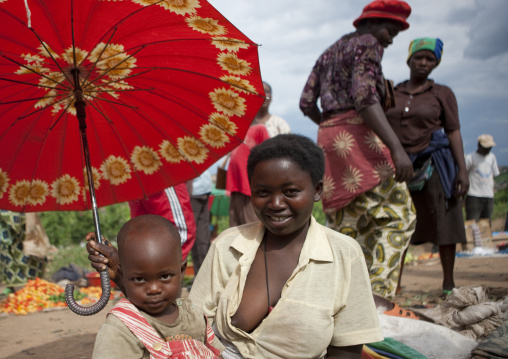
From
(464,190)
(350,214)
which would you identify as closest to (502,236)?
(464,190)

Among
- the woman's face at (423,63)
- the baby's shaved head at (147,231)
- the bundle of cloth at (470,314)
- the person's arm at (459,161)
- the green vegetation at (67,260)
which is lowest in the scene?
the green vegetation at (67,260)

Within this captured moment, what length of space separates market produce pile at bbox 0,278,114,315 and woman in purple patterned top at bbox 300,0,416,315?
3.05 m

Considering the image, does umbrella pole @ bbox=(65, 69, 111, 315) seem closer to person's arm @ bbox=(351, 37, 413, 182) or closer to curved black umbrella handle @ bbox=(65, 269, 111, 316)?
curved black umbrella handle @ bbox=(65, 269, 111, 316)

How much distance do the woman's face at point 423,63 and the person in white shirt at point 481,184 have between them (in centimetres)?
595

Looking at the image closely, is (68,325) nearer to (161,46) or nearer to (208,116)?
(208,116)

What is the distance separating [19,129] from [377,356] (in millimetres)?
2375

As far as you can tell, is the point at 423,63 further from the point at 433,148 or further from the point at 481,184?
the point at 481,184

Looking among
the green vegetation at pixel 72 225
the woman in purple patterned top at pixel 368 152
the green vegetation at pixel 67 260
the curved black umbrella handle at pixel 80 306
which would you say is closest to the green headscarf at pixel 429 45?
the woman in purple patterned top at pixel 368 152

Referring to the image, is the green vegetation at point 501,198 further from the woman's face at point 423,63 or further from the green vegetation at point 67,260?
the green vegetation at point 67,260

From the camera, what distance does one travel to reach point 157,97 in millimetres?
2738

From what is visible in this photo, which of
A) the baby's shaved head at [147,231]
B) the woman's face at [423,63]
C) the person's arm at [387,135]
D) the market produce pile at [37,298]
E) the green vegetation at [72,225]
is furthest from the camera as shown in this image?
the green vegetation at [72,225]

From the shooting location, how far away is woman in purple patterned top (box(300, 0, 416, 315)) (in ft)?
11.9

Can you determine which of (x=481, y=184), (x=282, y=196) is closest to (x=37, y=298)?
(x=282, y=196)

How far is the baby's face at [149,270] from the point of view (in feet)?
6.09
